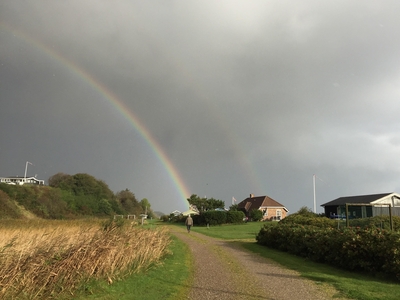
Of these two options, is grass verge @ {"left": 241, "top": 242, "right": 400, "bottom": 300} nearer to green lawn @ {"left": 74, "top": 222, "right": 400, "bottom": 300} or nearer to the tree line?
green lawn @ {"left": 74, "top": 222, "right": 400, "bottom": 300}

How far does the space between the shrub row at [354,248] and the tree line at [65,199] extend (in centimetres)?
4331

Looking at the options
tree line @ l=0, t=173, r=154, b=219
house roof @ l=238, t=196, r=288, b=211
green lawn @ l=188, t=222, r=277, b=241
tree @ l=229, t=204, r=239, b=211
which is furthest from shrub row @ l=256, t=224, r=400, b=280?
house roof @ l=238, t=196, r=288, b=211

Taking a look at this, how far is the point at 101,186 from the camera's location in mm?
95375

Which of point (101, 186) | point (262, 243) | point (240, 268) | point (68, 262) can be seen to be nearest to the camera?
point (68, 262)

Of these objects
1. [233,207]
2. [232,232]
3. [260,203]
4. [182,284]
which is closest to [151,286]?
[182,284]

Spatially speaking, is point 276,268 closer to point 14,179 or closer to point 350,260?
point 350,260

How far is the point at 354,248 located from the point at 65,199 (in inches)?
2816

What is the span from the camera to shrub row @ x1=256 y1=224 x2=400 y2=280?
11016 millimetres

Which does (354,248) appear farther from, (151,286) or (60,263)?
(60,263)

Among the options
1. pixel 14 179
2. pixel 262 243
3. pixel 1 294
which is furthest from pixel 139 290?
pixel 14 179

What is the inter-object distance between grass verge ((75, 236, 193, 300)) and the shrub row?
5.74 metres

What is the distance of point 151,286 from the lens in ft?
30.3

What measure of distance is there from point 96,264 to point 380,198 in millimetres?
52051

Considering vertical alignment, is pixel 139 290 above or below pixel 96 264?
below
